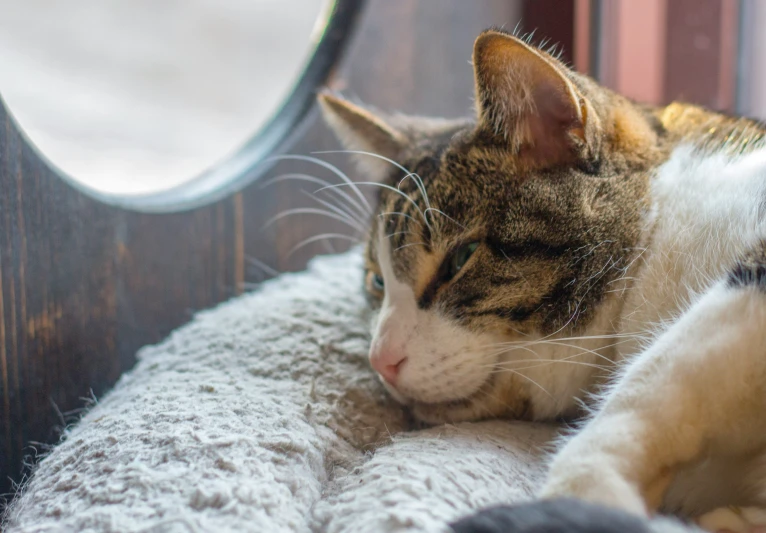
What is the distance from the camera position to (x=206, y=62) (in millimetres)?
1315

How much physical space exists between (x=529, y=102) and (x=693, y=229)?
0.83 ft

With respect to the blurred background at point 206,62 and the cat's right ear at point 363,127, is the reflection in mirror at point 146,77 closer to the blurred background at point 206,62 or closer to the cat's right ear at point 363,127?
the blurred background at point 206,62

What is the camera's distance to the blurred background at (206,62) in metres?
1.01

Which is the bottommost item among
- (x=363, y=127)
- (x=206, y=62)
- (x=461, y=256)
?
(x=461, y=256)

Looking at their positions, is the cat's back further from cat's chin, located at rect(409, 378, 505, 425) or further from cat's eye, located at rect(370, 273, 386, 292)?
cat's eye, located at rect(370, 273, 386, 292)

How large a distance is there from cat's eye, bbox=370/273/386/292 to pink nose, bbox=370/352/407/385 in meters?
0.20

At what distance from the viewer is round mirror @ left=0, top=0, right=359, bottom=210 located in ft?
3.24

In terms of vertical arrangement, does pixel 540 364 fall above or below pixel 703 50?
below

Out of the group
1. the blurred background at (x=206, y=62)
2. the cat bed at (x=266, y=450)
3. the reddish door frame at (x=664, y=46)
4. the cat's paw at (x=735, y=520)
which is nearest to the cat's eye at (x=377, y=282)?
the cat bed at (x=266, y=450)

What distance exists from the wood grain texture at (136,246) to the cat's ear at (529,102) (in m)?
0.57

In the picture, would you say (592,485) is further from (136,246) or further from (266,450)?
(136,246)

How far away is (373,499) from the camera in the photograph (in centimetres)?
62

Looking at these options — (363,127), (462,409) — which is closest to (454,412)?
(462,409)

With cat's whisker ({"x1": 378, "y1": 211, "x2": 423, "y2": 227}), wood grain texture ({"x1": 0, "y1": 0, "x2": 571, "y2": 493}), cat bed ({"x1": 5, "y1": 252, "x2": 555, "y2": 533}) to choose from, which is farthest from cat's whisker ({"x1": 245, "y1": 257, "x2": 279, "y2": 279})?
cat's whisker ({"x1": 378, "y1": 211, "x2": 423, "y2": 227})
